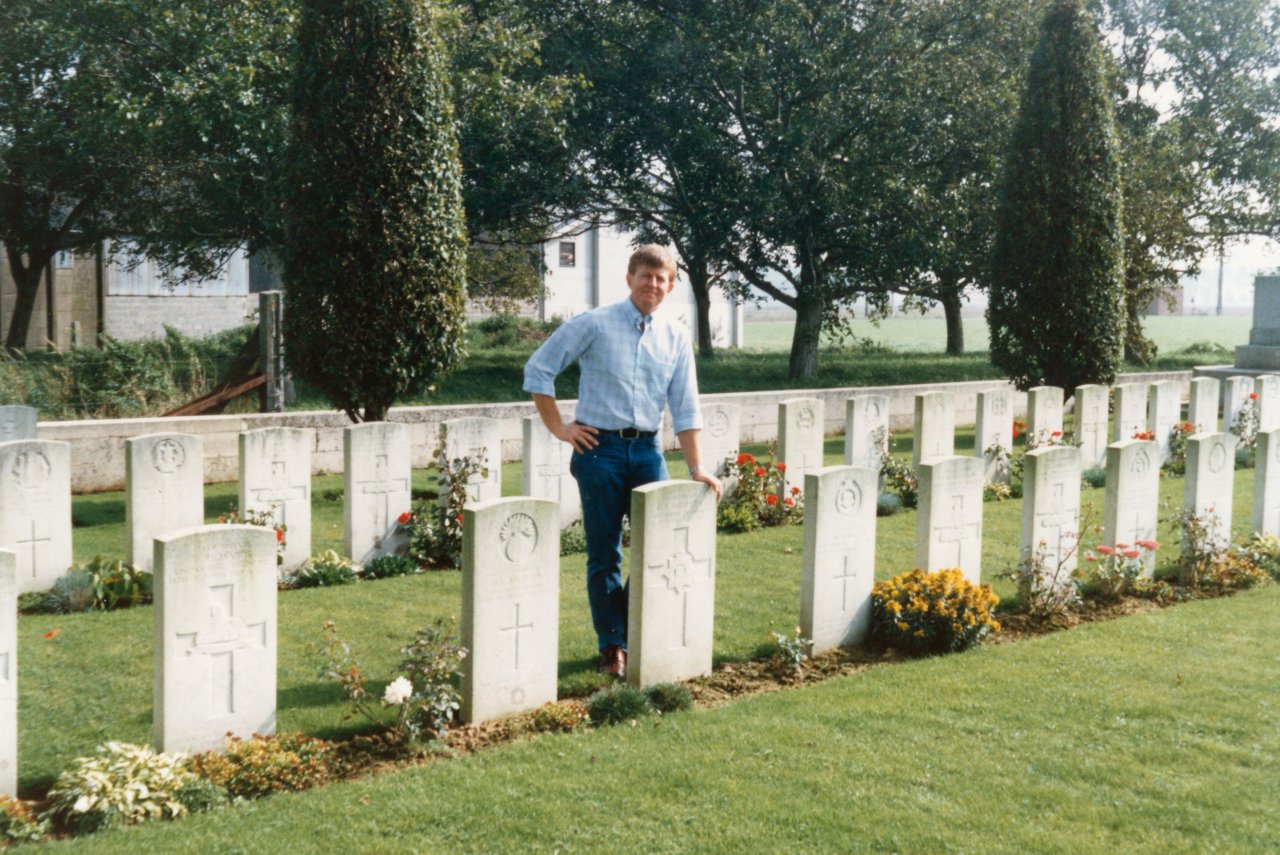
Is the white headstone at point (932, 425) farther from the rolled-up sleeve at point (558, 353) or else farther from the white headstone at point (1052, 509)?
the rolled-up sleeve at point (558, 353)

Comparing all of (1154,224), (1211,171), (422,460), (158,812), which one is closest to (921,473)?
(158,812)

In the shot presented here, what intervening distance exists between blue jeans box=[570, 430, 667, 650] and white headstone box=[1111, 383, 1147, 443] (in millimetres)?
8737

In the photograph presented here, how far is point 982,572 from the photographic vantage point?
862cm

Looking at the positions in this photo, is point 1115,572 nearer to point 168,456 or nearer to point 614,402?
point 614,402

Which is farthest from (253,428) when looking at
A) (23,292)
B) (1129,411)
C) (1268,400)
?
(23,292)

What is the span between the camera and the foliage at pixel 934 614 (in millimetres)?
6617

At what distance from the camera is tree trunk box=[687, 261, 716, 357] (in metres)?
24.3

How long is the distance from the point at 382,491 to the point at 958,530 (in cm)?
423

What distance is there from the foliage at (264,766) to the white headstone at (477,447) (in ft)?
15.1

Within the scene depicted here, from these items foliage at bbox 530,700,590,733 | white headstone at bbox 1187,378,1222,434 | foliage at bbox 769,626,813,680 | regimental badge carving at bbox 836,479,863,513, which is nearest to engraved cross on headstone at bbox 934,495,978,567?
regimental badge carving at bbox 836,479,863,513

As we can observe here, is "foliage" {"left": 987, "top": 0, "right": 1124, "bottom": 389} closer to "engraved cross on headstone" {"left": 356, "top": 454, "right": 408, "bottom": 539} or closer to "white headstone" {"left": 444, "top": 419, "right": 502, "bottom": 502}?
"white headstone" {"left": 444, "top": 419, "right": 502, "bottom": 502}

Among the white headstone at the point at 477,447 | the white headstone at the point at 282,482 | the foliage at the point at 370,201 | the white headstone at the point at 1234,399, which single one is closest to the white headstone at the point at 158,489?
the white headstone at the point at 282,482

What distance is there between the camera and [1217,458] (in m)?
8.52

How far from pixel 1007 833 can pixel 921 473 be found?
10.2 feet
